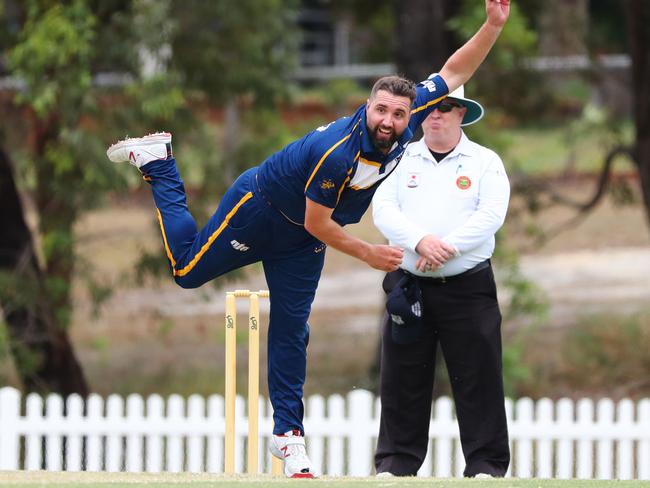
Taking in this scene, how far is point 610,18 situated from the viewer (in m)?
21.3

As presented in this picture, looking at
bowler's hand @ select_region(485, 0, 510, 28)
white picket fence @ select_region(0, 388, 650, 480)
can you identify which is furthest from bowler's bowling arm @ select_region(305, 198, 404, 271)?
white picket fence @ select_region(0, 388, 650, 480)

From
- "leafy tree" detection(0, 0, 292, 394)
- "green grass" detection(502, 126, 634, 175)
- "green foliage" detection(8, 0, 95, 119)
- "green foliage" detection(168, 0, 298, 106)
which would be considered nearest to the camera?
"green foliage" detection(8, 0, 95, 119)

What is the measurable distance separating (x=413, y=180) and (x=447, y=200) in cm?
20

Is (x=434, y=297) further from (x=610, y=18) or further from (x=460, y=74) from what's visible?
(x=610, y=18)

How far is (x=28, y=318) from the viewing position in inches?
465

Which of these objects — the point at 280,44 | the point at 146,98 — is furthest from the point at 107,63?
the point at 280,44

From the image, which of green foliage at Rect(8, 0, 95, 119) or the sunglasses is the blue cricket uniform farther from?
green foliage at Rect(8, 0, 95, 119)

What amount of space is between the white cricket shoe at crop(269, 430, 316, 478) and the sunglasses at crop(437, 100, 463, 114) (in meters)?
1.77

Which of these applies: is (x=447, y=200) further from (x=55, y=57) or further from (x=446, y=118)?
(x=55, y=57)

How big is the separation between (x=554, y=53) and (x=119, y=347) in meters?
6.20

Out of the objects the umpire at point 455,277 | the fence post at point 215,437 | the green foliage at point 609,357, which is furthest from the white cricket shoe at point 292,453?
the green foliage at point 609,357

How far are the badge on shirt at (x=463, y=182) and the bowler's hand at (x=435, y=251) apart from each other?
0.34m

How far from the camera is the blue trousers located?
5.75 meters

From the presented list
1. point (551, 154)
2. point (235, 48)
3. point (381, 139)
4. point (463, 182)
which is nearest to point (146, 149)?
point (381, 139)
